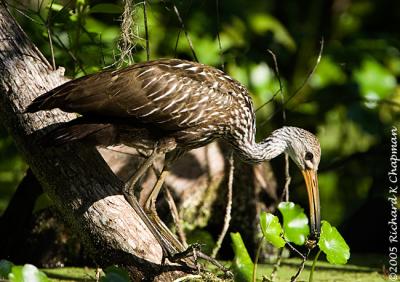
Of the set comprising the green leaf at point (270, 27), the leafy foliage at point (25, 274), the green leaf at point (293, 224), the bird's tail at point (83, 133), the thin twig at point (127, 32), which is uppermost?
the thin twig at point (127, 32)

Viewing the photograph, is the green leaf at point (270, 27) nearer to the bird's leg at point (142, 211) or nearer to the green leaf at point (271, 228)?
the bird's leg at point (142, 211)

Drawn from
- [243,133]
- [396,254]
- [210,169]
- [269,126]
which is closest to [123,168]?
[210,169]

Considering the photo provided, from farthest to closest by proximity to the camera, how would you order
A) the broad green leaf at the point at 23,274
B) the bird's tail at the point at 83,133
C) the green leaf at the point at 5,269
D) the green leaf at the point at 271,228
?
the bird's tail at the point at 83,133, the green leaf at the point at 271,228, the green leaf at the point at 5,269, the broad green leaf at the point at 23,274

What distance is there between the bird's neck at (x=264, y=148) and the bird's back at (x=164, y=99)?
0.19 meters

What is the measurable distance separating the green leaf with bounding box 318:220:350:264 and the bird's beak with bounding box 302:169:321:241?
589 mm

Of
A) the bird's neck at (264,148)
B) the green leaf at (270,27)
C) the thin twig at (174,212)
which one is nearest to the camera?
the bird's neck at (264,148)

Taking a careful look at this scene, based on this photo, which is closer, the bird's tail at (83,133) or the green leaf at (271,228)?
the green leaf at (271,228)

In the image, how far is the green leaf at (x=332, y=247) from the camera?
4.31 m

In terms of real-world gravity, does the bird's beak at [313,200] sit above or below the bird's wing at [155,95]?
below

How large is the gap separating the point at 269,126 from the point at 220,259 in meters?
2.40

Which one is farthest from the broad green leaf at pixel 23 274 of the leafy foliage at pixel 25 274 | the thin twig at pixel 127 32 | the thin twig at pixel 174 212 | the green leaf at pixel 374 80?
the green leaf at pixel 374 80

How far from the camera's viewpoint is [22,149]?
4691 millimetres

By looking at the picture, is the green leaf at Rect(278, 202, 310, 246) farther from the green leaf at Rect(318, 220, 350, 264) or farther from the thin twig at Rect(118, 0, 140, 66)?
the thin twig at Rect(118, 0, 140, 66)

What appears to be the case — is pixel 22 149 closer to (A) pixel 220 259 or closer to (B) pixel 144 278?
(B) pixel 144 278
